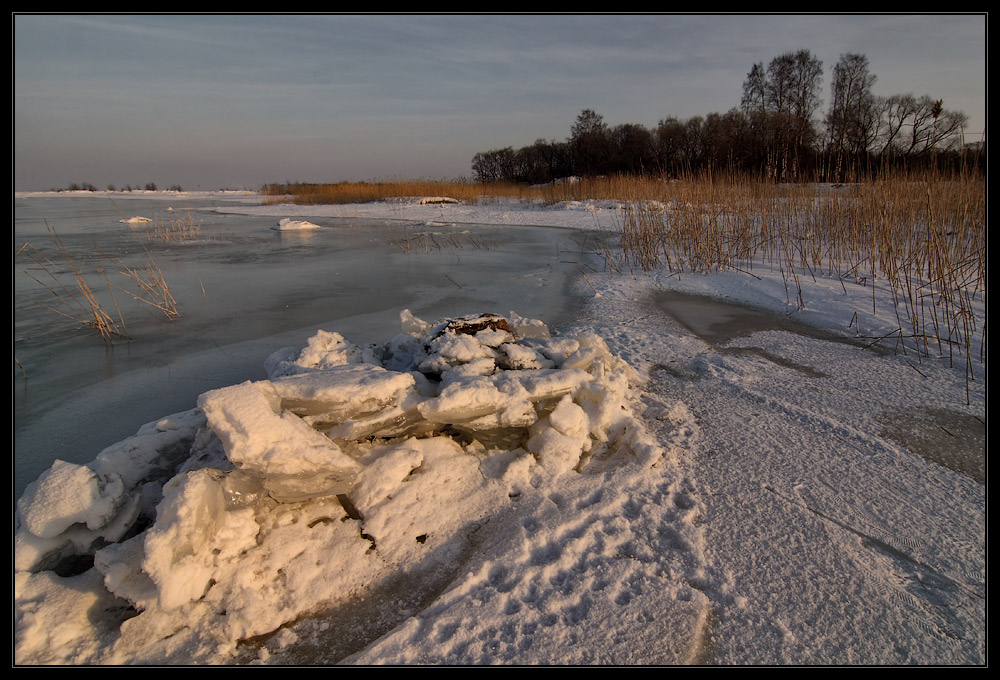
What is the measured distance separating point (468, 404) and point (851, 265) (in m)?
4.66

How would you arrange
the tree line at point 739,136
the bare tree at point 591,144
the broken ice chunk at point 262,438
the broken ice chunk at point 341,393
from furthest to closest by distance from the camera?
the bare tree at point 591,144
the tree line at point 739,136
the broken ice chunk at point 341,393
the broken ice chunk at point 262,438

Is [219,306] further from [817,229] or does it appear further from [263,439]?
[817,229]

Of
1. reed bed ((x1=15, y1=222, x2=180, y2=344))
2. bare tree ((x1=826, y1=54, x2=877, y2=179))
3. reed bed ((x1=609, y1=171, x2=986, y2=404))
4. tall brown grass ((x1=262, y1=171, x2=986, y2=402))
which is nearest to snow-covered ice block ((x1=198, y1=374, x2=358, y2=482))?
reed bed ((x1=15, y1=222, x2=180, y2=344))

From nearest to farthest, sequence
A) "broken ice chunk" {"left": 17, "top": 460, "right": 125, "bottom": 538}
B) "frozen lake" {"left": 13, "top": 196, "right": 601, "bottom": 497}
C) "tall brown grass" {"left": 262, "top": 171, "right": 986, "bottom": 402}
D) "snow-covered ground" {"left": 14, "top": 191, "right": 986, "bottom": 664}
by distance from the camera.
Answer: "snow-covered ground" {"left": 14, "top": 191, "right": 986, "bottom": 664} → "broken ice chunk" {"left": 17, "top": 460, "right": 125, "bottom": 538} → "frozen lake" {"left": 13, "top": 196, "right": 601, "bottom": 497} → "tall brown grass" {"left": 262, "top": 171, "right": 986, "bottom": 402}

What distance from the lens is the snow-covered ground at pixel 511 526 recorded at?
1.14 metres

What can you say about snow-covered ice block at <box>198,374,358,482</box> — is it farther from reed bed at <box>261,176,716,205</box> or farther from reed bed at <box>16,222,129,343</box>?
reed bed at <box>261,176,716,205</box>

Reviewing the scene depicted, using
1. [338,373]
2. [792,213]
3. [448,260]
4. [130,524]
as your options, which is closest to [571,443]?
[338,373]

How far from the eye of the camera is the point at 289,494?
4.74 ft

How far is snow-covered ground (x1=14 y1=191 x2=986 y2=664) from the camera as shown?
1.14 meters

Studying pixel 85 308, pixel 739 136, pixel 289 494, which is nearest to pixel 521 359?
pixel 289 494

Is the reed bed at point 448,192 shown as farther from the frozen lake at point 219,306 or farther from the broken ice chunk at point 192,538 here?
the broken ice chunk at point 192,538

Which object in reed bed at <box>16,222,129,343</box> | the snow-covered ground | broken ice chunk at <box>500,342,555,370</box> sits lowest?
the snow-covered ground

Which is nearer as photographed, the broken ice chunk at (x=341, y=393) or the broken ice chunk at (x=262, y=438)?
the broken ice chunk at (x=262, y=438)

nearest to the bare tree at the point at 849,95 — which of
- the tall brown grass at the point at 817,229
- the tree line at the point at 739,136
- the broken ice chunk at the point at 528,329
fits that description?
the tree line at the point at 739,136
